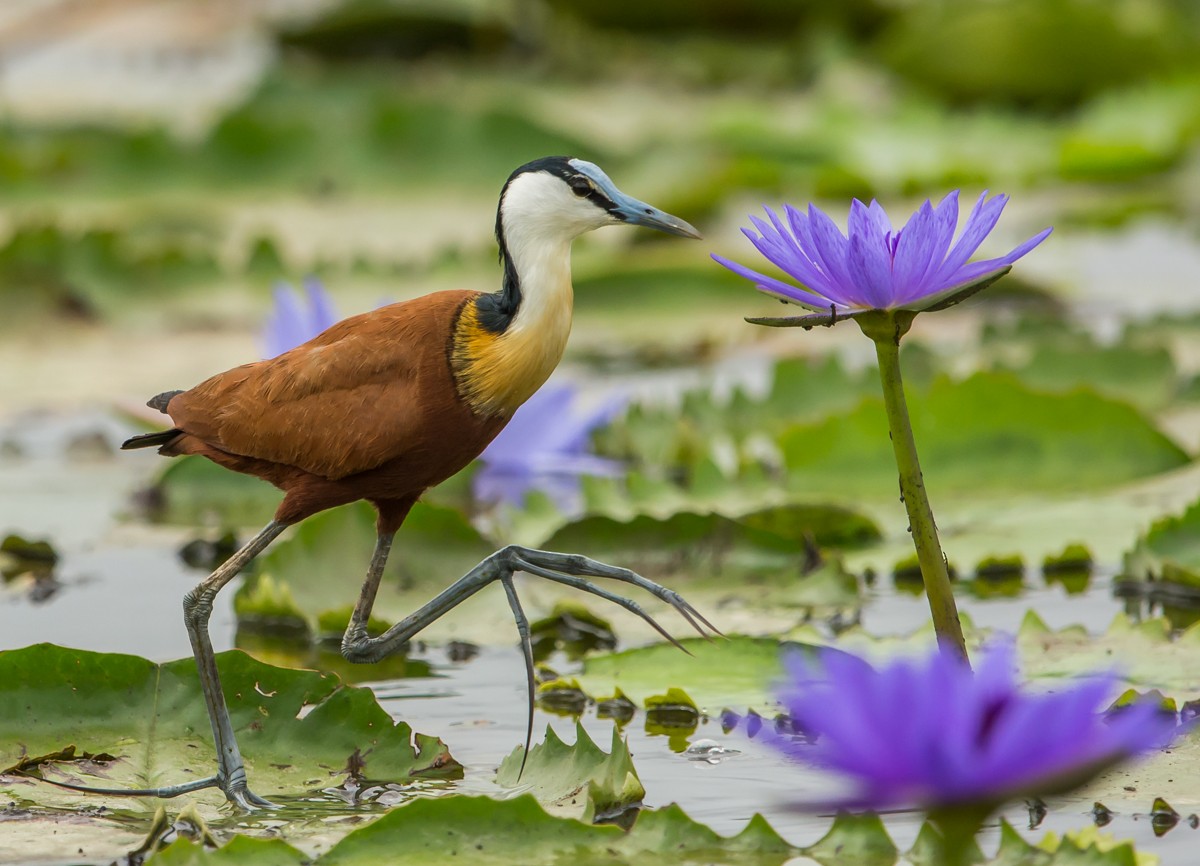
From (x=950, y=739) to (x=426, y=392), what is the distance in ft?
3.51

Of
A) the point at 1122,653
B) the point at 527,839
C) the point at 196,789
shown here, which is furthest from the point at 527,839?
the point at 1122,653

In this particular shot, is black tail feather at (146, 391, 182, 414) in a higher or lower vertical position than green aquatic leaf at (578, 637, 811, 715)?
higher

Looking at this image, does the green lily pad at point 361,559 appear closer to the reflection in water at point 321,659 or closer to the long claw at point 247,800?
the reflection in water at point 321,659

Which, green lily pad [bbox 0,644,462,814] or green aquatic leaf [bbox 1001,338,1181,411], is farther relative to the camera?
green aquatic leaf [bbox 1001,338,1181,411]

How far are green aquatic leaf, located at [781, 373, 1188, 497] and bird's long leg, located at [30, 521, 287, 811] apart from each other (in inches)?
57.2

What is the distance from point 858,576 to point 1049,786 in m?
1.79

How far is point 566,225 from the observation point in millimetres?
2246

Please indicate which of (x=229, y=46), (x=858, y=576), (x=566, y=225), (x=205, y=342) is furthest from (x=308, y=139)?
(x=566, y=225)

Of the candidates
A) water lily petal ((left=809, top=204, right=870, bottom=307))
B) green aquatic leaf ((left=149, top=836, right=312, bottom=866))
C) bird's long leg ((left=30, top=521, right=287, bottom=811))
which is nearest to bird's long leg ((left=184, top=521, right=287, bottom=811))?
bird's long leg ((left=30, top=521, right=287, bottom=811))

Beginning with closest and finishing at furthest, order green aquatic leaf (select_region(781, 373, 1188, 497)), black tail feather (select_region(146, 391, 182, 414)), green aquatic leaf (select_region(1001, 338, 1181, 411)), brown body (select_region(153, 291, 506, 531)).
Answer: brown body (select_region(153, 291, 506, 531)), black tail feather (select_region(146, 391, 182, 414)), green aquatic leaf (select_region(781, 373, 1188, 497)), green aquatic leaf (select_region(1001, 338, 1181, 411))

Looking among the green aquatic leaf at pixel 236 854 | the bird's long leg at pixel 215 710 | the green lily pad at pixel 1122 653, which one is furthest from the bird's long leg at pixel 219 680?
the green lily pad at pixel 1122 653

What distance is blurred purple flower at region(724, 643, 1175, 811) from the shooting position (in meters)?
1.31

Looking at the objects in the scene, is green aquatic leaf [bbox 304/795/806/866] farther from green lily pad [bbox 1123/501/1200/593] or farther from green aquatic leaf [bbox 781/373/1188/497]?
green aquatic leaf [bbox 781/373/1188/497]

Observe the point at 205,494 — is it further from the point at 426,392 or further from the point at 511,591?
the point at 511,591
